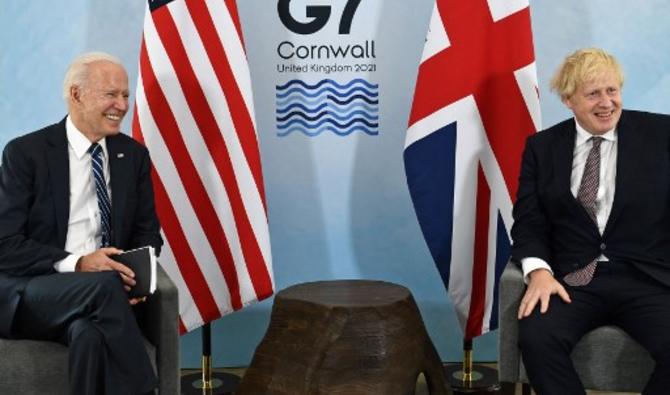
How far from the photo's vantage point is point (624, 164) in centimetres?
338

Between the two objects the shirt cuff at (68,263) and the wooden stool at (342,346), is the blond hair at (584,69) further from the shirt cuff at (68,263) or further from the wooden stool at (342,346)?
the shirt cuff at (68,263)

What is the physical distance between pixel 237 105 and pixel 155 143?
349mm

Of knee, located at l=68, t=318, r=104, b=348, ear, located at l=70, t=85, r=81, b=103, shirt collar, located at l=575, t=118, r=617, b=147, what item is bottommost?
knee, located at l=68, t=318, r=104, b=348

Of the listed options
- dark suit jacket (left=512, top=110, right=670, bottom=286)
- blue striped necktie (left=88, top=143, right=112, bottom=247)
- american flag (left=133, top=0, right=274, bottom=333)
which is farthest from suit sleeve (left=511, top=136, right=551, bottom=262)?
blue striped necktie (left=88, top=143, right=112, bottom=247)

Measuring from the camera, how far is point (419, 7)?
4262 millimetres

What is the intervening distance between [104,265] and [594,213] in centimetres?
166

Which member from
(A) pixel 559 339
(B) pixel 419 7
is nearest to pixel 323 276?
(B) pixel 419 7

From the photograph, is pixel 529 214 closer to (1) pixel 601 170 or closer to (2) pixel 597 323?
(1) pixel 601 170

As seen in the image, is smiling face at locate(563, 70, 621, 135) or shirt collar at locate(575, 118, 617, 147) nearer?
smiling face at locate(563, 70, 621, 135)

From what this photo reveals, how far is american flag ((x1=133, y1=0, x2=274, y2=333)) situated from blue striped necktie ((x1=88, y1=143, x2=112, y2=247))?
42 cm

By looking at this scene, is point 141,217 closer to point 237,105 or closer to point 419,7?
point 237,105

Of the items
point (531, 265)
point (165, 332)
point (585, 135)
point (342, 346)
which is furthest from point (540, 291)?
point (165, 332)

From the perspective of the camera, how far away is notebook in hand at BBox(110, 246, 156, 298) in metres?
3.19

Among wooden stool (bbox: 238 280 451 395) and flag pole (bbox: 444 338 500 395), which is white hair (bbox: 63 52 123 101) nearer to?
wooden stool (bbox: 238 280 451 395)
